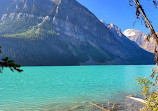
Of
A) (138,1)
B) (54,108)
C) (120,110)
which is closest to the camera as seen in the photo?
(138,1)

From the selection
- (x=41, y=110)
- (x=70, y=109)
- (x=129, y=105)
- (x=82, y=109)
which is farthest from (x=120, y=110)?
(x=41, y=110)

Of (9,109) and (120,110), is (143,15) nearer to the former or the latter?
(120,110)

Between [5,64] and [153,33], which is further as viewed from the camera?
[5,64]

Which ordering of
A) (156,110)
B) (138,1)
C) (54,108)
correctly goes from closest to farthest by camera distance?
(138,1) → (156,110) → (54,108)

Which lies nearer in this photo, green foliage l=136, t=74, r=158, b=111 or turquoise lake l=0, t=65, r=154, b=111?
green foliage l=136, t=74, r=158, b=111

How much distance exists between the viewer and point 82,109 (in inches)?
926

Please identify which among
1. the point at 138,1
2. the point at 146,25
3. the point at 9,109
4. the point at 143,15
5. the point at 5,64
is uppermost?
the point at 138,1

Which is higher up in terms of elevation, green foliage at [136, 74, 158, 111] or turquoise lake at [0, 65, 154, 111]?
green foliage at [136, 74, 158, 111]

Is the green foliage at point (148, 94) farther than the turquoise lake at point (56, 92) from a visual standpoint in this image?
No

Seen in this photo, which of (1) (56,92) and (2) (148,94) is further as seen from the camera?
(1) (56,92)

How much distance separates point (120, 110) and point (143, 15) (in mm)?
19430

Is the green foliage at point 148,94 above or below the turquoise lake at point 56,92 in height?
above

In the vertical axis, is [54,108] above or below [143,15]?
below

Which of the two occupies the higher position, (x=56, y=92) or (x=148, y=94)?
(x=148, y=94)
